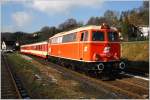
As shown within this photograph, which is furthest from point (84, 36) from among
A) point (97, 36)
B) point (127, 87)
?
point (127, 87)

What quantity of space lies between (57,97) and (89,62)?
600 cm

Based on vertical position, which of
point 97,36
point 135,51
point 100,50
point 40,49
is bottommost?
point 135,51

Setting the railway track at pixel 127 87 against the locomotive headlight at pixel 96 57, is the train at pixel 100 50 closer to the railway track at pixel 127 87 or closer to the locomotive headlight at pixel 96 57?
the locomotive headlight at pixel 96 57

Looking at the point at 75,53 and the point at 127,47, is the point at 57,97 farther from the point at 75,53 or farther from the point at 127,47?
the point at 127,47

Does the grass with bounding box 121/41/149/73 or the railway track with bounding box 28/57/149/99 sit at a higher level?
the grass with bounding box 121/41/149/73

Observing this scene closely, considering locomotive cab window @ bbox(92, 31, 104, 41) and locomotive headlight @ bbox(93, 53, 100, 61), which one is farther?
locomotive cab window @ bbox(92, 31, 104, 41)

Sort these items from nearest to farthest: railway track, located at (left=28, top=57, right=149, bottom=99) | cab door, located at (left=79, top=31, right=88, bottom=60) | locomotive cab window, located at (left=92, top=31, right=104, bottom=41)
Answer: railway track, located at (left=28, top=57, right=149, bottom=99) → locomotive cab window, located at (left=92, top=31, right=104, bottom=41) → cab door, located at (left=79, top=31, right=88, bottom=60)

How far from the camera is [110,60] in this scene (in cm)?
1861

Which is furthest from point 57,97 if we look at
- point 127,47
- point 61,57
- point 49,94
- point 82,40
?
point 127,47

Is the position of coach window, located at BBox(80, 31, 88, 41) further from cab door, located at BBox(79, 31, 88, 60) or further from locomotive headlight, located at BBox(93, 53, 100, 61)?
locomotive headlight, located at BBox(93, 53, 100, 61)

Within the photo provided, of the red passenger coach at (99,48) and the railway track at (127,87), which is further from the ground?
the red passenger coach at (99,48)

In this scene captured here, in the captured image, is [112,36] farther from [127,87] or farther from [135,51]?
[135,51]

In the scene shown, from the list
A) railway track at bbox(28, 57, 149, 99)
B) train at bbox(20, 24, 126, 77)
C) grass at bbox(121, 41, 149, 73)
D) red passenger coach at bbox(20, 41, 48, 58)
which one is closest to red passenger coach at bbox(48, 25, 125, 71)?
train at bbox(20, 24, 126, 77)

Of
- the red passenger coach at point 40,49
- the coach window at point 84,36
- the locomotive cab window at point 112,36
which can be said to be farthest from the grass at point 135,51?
the coach window at point 84,36
